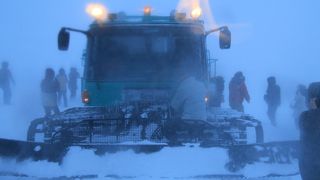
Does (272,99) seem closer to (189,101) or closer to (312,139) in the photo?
(189,101)

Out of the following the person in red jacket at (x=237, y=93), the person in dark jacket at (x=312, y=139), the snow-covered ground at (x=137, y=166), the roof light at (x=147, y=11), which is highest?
the roof light at (x=147, y=11)

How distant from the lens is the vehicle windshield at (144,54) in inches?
362

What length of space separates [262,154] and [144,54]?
10.7ft

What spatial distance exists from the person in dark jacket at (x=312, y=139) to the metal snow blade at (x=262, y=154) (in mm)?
1429

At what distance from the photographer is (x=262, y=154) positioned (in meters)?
6.50

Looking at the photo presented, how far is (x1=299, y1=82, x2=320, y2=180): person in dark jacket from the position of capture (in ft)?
15.6

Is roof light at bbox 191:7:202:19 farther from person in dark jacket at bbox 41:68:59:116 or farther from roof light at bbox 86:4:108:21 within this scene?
person in dark jacket at bbox 41:68:59:116

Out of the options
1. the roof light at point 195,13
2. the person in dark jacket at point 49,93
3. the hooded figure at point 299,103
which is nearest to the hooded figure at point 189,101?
the roof light at point 195,13

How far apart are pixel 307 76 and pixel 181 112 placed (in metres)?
28.1

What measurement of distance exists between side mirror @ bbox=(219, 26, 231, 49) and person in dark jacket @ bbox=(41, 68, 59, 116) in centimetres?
597

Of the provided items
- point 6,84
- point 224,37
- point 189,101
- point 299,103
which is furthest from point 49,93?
point 189,101

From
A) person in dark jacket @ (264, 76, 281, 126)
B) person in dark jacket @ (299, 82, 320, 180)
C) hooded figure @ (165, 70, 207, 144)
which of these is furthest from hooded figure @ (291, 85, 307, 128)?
person in dark jacket @ (299, 82, 320, 180)

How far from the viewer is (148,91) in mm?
9094

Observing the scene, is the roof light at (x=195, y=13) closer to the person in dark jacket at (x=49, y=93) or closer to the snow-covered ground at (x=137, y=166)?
the snow-covered ground at (x=137, y=166)
